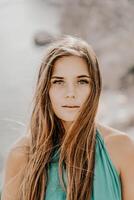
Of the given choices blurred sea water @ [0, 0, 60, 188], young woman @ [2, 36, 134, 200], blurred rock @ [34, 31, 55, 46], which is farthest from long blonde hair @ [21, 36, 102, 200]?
blurred rock @ [34, 31, 55, 46]

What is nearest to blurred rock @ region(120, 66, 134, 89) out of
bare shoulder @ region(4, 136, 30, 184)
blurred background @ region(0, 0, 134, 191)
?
blurred background @ region(0, 0, 134, 191)

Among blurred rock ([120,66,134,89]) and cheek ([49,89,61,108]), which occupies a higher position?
blurred rock ([120,66,134,89])

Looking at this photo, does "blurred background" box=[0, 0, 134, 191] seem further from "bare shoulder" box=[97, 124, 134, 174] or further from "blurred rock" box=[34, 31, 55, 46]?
"bare shoulder" box=[97, 124, 134, 174]

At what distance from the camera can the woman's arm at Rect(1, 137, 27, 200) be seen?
70.4 inches

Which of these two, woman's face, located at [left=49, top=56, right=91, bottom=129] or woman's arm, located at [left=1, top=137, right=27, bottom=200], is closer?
woman's face, located at [left=49, top=56, right=91, bottom=129]

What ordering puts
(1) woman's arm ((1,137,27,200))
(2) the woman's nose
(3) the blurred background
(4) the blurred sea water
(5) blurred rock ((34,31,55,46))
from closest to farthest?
(2) the woman's nose, (1) woman's arm ((1,137,27,200)), (4) the blurred sea water, (3) the blurred background, (5) blurred rock ((34,31,55,46))

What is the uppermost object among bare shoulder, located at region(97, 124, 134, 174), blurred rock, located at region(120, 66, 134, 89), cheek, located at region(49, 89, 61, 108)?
Result: blurred rock, located at region(120, 66, 134, 89)

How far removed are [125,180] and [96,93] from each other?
0.24 metres

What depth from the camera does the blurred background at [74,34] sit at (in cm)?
328

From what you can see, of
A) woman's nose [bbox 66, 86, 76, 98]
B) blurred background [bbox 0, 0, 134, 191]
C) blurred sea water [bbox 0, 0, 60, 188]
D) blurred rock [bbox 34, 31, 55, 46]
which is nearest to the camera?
woman's nose [bbox 66, 86, 76, 98]

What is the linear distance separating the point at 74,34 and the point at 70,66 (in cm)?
192

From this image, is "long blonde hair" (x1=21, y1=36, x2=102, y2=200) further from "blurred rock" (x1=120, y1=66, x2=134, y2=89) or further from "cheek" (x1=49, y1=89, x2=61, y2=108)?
"blurred rock" (x1=120, y1=66, x2=134, y2=89)

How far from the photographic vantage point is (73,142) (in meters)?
1.71

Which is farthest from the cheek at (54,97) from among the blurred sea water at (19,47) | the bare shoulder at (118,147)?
the blurred sea water at (19,47)
